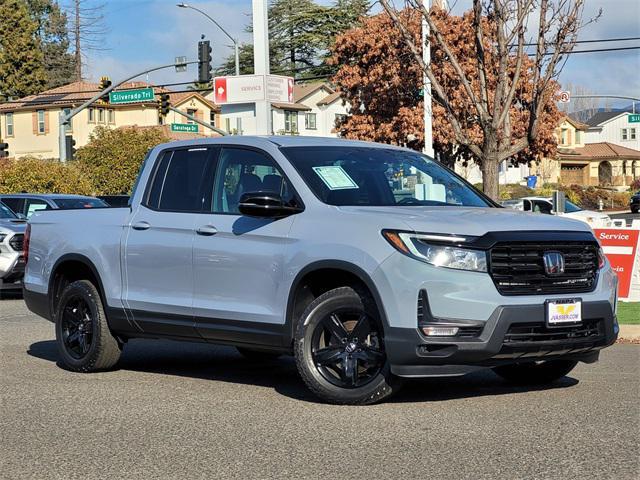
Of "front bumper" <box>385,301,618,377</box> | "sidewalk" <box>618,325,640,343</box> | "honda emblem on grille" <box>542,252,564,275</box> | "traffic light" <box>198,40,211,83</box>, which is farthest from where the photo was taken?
"traffic light" <box>198,40,211,83</box>

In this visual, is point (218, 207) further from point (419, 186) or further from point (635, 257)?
point (635, 257)

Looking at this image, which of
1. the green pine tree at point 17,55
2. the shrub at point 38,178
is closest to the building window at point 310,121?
the green pine tree at point 17,55

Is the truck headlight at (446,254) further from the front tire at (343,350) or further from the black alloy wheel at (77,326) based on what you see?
the black alloy wheel at (77,326)

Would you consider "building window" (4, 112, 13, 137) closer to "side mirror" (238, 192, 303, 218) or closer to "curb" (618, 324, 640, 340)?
"curb" (618, 324, 640, 340)

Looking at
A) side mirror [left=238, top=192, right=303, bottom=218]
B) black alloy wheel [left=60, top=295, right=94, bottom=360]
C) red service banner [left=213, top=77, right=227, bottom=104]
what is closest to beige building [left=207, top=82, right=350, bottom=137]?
red service banner [left=213, top=77, right=227, bottom=104]

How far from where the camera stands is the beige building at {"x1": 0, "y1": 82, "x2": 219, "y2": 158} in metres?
74.1

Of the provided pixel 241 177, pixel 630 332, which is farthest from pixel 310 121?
pixel 241 177

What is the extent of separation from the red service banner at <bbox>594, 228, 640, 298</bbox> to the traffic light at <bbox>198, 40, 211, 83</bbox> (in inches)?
Answer: 1071

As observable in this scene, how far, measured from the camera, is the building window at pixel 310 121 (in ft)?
271

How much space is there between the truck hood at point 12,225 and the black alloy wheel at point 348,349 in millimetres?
12325

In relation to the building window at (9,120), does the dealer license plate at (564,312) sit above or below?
below

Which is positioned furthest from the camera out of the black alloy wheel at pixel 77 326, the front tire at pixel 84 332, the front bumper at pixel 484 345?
the black alloy wheel at pixel 77 326

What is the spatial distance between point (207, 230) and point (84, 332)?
1.97 metres

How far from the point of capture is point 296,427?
6.89m
